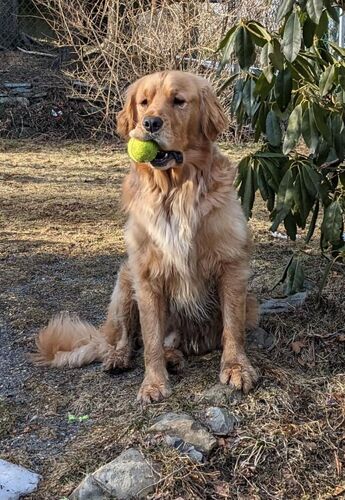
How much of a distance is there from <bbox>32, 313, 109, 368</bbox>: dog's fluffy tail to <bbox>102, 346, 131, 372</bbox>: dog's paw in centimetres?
7

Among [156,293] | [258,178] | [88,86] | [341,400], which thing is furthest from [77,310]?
[88,86]

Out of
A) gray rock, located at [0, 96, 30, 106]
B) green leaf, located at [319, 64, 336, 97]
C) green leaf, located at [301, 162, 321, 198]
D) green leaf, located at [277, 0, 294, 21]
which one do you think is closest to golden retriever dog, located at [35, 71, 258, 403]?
green leaf, located at [301, 162, 321, 198]

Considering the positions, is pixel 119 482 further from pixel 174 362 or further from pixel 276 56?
pixel 276 56

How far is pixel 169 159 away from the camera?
3.01m

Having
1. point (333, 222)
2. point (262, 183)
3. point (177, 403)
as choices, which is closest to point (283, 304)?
point (333, 222)

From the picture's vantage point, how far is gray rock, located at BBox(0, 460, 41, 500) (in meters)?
2.53

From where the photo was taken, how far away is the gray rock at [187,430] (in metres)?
2.66

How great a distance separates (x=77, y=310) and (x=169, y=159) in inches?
66.4

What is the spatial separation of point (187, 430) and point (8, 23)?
1008cm

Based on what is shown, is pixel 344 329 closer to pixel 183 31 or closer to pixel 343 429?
pixel 343 429

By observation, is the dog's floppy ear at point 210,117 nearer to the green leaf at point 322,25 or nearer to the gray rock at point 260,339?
the green leaf at point 322,25

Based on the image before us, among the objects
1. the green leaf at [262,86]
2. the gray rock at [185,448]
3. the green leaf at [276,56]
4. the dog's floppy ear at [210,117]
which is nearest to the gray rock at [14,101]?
the dog's floppy ear at [210,117]

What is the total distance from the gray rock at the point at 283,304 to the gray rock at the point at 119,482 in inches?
59.7

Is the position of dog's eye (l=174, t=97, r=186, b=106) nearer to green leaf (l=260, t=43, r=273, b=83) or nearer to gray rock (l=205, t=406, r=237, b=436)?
green leaf (l=260, t=43, r=273, b=83)
